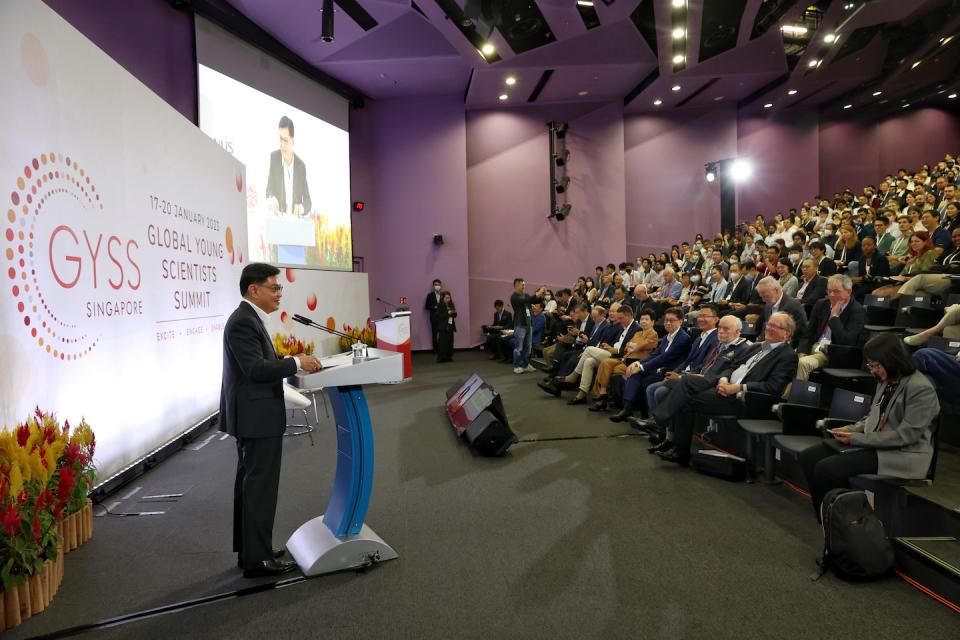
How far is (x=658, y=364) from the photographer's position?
19.2 feet

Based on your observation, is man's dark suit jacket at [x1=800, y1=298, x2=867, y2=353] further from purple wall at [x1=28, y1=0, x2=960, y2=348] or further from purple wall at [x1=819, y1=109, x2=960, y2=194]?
purple wall at [x1=819, y1=109, x2=960, y2=194]

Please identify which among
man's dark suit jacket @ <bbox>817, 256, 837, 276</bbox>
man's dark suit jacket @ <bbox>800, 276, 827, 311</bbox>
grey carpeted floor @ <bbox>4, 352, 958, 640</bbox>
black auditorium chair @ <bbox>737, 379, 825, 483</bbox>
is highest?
man's dark suit jacket @ <bbox>817, 256, 837, 276</bbox>

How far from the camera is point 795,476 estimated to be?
392 cm

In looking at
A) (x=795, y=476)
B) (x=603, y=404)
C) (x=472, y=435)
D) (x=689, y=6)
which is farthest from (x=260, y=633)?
(x=689, y=6)

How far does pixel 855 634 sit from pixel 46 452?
11.6ft

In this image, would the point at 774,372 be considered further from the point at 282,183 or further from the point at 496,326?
the point at 496,326

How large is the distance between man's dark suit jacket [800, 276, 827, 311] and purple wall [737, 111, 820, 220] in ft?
28.6

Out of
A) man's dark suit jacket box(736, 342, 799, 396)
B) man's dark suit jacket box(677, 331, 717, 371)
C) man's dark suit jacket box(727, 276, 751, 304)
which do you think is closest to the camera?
man's dark suit jacket box(736, 342, 799, 396)

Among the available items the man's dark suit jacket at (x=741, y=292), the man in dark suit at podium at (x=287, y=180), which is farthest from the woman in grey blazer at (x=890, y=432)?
the man in dark suit at podium at (x=287, y=180)

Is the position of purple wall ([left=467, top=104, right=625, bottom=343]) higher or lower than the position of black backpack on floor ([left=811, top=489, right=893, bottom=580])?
higher

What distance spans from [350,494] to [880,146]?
55.8ft

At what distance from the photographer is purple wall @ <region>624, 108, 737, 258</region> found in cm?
1416

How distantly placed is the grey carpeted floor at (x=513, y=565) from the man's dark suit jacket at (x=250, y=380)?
0.73m

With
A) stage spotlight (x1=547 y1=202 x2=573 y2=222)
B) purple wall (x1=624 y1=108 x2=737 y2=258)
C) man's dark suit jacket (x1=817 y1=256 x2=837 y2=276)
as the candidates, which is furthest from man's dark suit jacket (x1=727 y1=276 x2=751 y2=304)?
purple wall (x1=624 y1=108 x2=737 y2=258)
